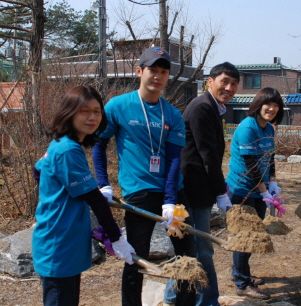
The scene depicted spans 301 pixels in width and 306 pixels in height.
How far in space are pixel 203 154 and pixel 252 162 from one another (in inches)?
30.1

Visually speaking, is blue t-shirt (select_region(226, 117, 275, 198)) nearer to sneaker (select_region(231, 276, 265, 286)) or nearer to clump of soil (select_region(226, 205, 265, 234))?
clump of soil (select_region(226, 205, 265, 234))

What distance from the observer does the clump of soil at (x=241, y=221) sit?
2.82 m

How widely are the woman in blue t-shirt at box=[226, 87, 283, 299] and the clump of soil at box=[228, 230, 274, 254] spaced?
0.82 meters

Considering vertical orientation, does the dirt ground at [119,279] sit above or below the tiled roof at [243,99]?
below

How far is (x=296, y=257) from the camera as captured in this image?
4.69 metres

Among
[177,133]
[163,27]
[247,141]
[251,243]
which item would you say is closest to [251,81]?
[163,27]

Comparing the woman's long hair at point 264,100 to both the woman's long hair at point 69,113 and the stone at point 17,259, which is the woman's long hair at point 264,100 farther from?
the stone at point 17,259

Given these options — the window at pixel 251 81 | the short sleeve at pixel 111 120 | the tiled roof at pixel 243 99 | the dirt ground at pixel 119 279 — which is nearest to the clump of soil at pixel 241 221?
the dirt ground at pixel 119 279

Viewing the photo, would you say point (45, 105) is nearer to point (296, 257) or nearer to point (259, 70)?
point (296, 257)

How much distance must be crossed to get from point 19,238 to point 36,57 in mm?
3016

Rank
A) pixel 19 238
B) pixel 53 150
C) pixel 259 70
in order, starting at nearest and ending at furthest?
pixel 53 150 < pixel 19 238 < pixel 259 70

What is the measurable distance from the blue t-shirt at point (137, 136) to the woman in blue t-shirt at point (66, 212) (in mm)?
420

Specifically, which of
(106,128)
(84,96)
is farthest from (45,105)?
(84,96)

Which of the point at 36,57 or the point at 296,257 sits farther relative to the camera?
the point at 36,57
